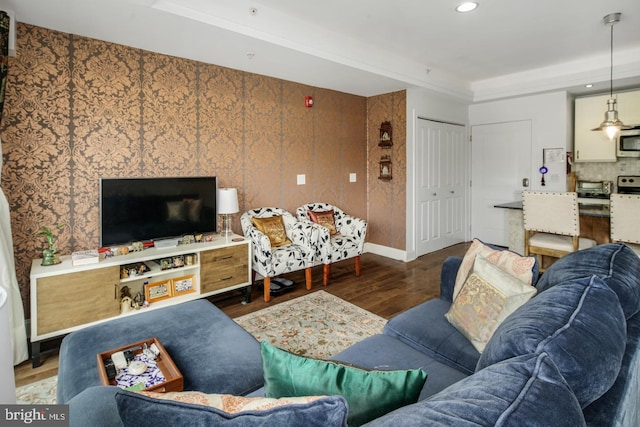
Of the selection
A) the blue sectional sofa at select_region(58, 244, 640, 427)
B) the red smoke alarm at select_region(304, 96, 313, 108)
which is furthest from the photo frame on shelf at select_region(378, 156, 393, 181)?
the blue sectional sofa at select_region(58, 244, 640, 427)

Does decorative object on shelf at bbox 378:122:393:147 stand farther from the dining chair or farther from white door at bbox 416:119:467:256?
the dining chair

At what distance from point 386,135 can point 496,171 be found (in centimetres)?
203

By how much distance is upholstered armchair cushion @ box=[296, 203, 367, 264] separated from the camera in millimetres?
3945

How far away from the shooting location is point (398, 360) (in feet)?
5.15

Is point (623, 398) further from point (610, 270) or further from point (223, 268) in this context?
point (223, 268)

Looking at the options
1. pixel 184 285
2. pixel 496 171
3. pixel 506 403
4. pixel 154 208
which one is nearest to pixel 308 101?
pixel 154 208

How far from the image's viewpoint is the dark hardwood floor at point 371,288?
3.22m

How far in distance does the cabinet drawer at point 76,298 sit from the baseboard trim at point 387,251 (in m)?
3.57

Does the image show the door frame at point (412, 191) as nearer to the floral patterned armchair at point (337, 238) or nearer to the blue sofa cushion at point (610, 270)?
the floral patterned armchair at point (337, 238)

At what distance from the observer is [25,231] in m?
2.79

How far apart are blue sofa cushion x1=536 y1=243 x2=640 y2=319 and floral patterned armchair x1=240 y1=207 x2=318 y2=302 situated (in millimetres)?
2384

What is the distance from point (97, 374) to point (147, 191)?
1.93 meters

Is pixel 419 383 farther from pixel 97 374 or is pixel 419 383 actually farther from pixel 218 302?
pixel 218 302

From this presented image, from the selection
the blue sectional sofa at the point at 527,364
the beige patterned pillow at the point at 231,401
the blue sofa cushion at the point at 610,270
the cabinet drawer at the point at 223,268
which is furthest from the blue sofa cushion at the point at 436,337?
the cabinet drawer at the point at 223,268
